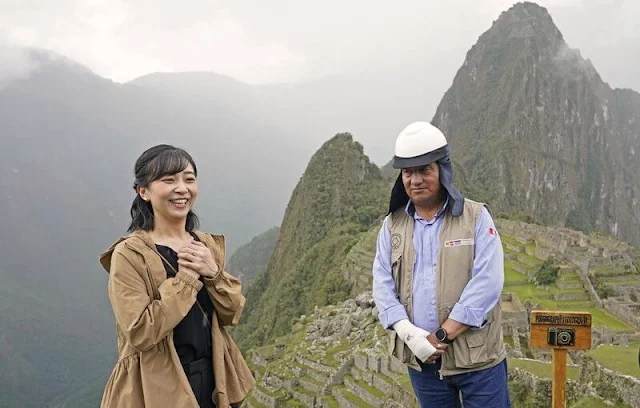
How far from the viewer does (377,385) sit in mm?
13742

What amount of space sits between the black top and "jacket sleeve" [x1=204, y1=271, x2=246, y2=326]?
80 mm

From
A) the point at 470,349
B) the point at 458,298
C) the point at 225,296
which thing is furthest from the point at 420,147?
the point at 225,296

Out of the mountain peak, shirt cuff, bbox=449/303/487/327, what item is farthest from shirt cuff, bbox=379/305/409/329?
the mountain peak

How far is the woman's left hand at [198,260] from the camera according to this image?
112 inches

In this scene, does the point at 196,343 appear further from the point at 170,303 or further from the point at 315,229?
the point at 315,229

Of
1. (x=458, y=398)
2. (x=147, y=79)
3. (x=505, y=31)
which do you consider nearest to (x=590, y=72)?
(x=505, y=31)

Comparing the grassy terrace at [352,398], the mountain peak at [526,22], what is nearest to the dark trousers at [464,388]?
the grassy terrace at [352,398]

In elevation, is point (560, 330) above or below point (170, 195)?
below

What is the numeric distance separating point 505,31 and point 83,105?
Result: 99.0 metres

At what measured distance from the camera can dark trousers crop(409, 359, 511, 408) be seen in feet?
10.5

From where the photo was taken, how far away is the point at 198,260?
2.85 meters

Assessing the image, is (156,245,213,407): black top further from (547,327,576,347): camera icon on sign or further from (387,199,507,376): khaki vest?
(547,327,576,347): camera icon on sign

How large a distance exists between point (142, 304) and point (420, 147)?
6.19 ft

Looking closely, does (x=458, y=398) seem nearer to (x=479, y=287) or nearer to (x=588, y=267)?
(x=479, y=287)
